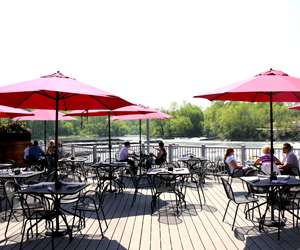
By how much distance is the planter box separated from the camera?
538 inches

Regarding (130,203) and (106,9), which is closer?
(130,203)

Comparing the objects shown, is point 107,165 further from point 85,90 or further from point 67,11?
point 67,11

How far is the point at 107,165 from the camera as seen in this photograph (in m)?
8.26

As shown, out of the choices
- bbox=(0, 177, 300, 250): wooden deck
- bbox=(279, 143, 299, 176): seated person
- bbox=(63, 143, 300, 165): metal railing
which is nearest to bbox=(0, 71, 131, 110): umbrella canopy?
bbox=(0, 177, 300, 250): wooden deck

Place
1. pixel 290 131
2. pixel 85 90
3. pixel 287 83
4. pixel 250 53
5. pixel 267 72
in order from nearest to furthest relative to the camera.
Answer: pixel 85 90 → pixel 287 83 → pixel 267 72 → pixel 250 53 → pixel 290 131

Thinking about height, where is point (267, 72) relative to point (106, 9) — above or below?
below

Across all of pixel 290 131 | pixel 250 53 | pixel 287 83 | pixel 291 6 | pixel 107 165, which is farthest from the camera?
pixel 290 131

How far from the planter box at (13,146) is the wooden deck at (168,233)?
8399mm

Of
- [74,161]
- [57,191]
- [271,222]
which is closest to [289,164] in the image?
[271,222]

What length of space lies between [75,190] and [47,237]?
92 cm

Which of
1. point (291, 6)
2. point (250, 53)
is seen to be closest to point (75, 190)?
point (291, 6)

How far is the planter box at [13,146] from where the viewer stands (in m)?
13.7

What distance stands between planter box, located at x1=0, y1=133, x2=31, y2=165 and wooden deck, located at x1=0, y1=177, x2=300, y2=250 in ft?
27.6

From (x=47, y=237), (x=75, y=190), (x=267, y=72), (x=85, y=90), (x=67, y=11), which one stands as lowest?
(x=47, y=237)
